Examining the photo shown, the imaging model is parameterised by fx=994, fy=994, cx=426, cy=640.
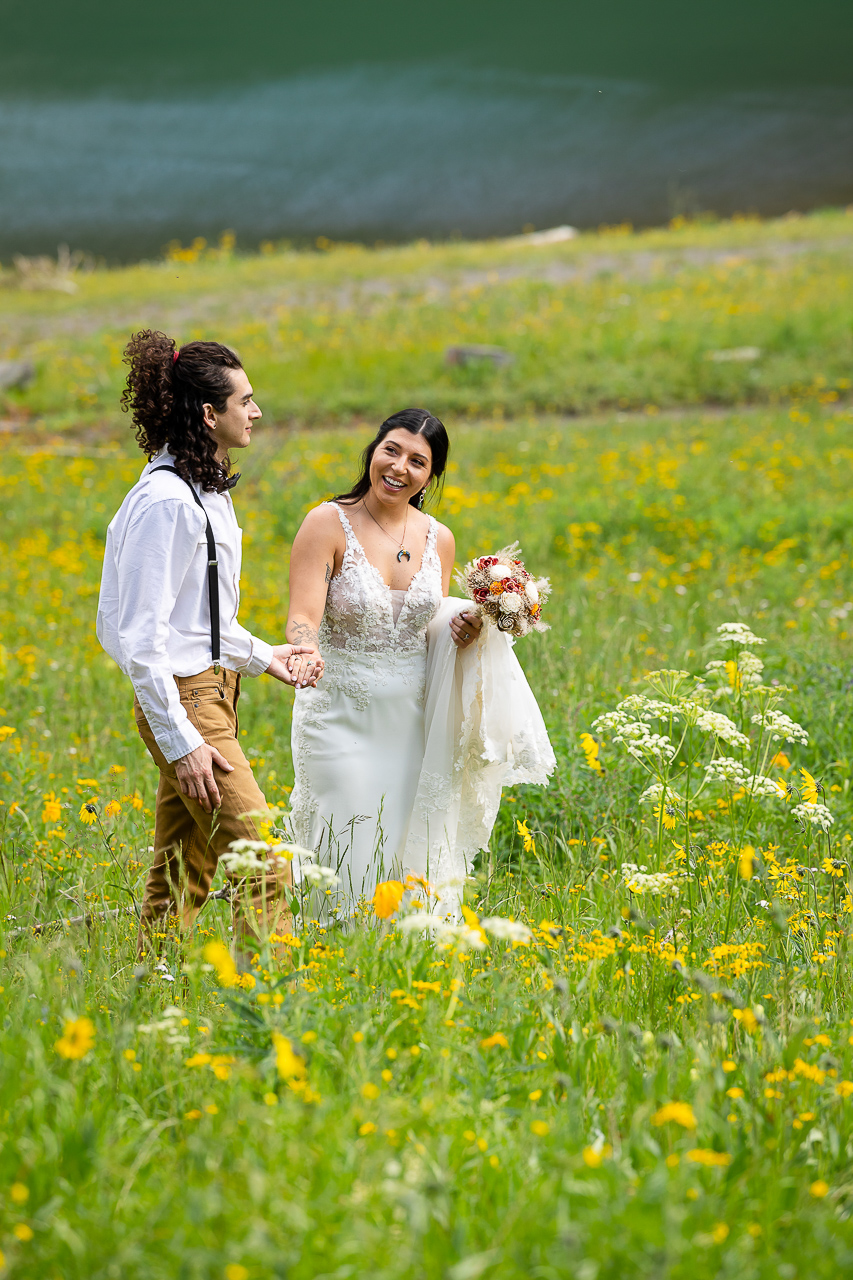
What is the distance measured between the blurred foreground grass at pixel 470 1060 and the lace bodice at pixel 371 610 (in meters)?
0.93

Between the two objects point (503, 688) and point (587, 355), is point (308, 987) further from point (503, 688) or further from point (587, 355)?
point (587, 355)

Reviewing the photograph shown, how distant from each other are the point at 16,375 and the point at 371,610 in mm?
15450

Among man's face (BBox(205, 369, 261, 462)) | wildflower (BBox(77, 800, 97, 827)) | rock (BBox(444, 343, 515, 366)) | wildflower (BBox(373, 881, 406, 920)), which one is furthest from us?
rock (BBox(444, 343, 515, 366))

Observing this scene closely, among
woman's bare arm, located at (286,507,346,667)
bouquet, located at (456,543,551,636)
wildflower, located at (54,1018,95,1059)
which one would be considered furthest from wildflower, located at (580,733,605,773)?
wildflower, located at (54,1018,95,1059)

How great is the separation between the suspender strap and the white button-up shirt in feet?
0.05

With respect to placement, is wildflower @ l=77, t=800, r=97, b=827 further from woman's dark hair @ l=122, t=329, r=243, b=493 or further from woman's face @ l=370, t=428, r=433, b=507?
woman's face @ l=370, t=428, r=433, b=507

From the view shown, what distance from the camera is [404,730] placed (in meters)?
3.88

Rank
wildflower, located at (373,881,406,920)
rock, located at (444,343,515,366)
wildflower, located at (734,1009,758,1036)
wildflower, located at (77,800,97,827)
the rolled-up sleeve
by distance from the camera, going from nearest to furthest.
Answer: wildflower, located at (734,1009,758,1036), wildflower, located at (373,881,406,920), the rolled-up sleeve, wildflower, located at (77,800,97,827), rock, located at (444,343,515,366)

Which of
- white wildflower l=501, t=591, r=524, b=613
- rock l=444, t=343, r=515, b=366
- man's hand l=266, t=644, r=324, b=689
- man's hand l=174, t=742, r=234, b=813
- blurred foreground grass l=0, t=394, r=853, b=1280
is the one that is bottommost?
blurred foreground grass l=0, t=394, r=853, b=1280

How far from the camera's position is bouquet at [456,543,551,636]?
3.49m

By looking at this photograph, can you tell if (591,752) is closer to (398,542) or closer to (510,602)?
(510,602)

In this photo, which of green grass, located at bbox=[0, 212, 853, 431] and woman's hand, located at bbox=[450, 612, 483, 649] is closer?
woman's hand, located at bbox=[450, 612, 483, 649]

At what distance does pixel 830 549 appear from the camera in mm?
8406

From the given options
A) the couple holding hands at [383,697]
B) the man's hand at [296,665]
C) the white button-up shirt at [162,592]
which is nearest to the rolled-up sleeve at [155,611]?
the white button-up shirt at [162,592]
